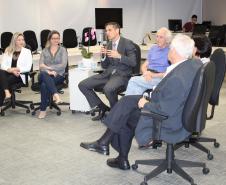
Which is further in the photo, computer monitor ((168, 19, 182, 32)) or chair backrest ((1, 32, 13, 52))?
computer monitor ((168, 19, 182, 32))

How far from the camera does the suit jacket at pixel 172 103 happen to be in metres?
2.71

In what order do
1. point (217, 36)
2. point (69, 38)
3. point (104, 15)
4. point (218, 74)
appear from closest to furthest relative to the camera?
point (218, 74) < point (69, 38) < point (104, 15) < point (217, 36)

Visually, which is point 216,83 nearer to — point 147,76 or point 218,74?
point 218,74

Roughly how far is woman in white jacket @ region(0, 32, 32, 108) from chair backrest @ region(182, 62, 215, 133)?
3.10 m

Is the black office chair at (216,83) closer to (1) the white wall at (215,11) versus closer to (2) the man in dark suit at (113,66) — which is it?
(2) the man in dark suit at (113,66)

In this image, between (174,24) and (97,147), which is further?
(174,24)

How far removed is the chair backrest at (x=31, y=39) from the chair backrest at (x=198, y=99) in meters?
6.22

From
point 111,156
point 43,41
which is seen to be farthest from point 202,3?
point 111,156

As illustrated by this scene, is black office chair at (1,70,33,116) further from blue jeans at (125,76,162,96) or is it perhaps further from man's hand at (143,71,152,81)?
man's hand at (143,71,152,81)

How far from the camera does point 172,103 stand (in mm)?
2736

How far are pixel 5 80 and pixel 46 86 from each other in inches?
22.8

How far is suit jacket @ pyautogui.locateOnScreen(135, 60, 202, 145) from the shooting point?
2715 millimetres

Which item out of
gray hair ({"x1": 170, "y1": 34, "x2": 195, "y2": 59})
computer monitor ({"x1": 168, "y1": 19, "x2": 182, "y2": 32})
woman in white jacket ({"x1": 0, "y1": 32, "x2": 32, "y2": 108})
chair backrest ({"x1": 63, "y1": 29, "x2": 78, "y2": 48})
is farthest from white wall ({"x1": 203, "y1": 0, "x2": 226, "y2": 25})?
gray hair ({"x1": 170, "y1": 34, "x2": 195, "y2": 59})

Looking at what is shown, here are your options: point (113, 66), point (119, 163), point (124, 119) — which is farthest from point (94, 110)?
point (124, 119)
